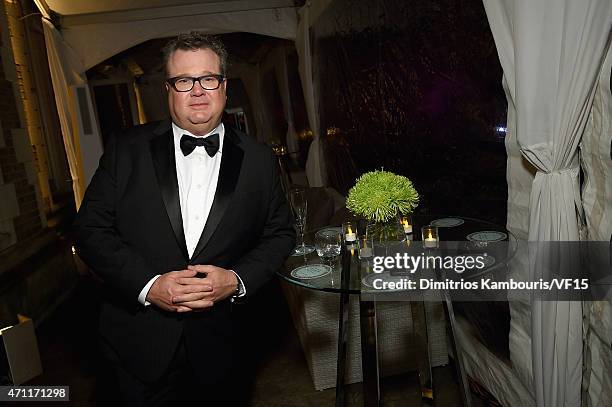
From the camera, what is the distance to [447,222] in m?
2.39

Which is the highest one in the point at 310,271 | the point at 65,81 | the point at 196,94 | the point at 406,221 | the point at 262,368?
the point at 65,81

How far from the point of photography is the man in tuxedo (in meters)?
1.53

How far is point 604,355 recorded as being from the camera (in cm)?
176

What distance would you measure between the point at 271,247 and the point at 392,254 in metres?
0.53

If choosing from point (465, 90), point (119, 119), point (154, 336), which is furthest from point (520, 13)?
point (119, 119)

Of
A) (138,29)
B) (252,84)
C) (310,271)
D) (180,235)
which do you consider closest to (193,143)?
(180,235)

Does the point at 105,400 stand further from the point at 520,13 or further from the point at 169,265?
the point at 520,13

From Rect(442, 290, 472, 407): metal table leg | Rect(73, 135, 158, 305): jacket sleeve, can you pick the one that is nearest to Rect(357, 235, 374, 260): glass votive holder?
Rect(442, 290, 472, 407): metal table leg

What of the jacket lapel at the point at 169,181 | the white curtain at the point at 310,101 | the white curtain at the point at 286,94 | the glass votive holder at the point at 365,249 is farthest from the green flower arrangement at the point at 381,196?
the white curtain at the point at 286,94

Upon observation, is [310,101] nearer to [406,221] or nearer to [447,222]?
[447,222]

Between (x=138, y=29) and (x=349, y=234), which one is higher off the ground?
(x=138, y=29)

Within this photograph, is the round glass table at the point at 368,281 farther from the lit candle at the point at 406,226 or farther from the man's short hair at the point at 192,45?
the man's short hair at the point at 192,45

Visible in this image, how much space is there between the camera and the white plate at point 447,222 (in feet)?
7.68

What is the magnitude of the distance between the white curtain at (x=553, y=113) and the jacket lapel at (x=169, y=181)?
1.26 metres
